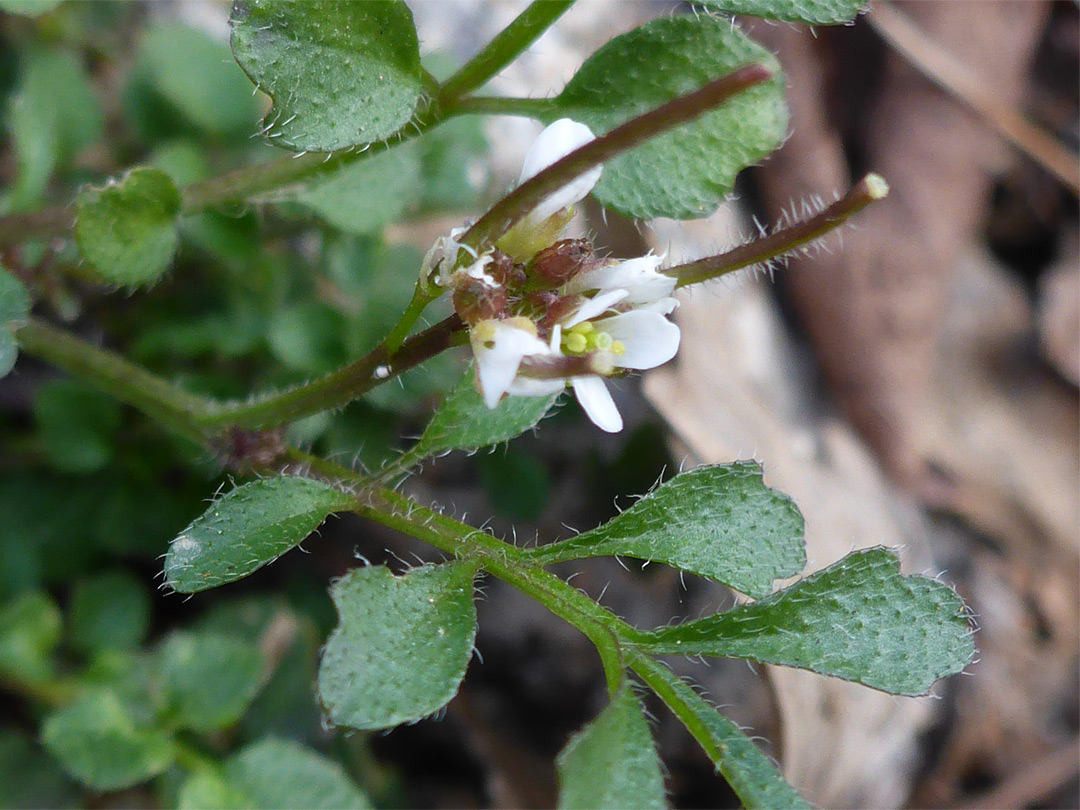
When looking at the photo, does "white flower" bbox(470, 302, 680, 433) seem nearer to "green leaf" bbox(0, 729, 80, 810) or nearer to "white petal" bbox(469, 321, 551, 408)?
"white petal" bbox(469, 321, 551, 408)

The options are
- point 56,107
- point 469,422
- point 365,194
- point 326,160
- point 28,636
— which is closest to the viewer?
point 469,422

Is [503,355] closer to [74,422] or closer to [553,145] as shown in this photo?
[553,145]

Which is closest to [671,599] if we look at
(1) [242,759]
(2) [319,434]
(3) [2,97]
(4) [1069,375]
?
(2) [319,434]

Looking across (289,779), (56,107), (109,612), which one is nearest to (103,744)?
(289,779)

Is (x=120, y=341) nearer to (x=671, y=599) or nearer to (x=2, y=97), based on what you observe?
(x=2, y=97)

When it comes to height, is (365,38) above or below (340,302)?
above

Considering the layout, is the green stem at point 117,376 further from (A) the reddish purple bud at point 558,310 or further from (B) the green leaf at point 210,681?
(A) the reddish purple bud at point 558,310
